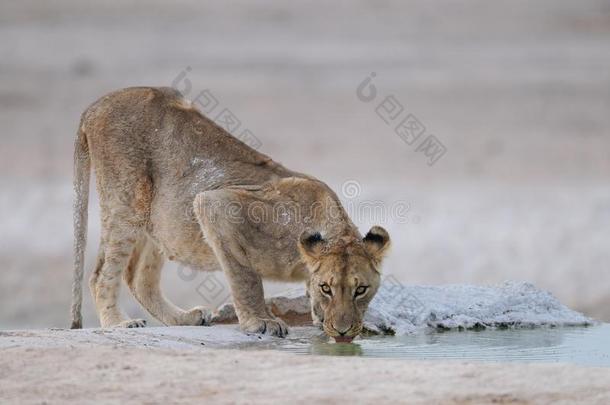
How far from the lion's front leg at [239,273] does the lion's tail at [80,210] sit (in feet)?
3.87

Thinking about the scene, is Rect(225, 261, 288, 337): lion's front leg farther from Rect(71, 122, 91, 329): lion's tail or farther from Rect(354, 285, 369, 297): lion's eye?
Rect(71, 122, 91, 329): lion's tail

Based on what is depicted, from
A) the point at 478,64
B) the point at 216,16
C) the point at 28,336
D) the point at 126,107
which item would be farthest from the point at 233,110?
the point at 28,336

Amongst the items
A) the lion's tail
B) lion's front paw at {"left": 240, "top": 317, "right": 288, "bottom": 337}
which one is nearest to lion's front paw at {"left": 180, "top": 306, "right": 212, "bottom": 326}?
the lion's tail

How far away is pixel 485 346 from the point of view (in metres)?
9.80

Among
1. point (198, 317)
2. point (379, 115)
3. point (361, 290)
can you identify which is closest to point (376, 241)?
point (361, 290)

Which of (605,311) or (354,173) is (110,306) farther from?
(354,173)

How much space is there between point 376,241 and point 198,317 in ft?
6.33

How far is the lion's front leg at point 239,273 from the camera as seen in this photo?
1005 cm

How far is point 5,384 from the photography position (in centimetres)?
752

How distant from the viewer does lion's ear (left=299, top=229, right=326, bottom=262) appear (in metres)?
9.59

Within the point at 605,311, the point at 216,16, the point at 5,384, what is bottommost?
the point at 5,384

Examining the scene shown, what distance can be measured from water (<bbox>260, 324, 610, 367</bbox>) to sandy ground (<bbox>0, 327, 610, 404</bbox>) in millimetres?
1381

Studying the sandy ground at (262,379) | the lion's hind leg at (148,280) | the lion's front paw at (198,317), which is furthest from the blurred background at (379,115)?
the sandy ground at (262,379)

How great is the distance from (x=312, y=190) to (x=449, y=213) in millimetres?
9080
